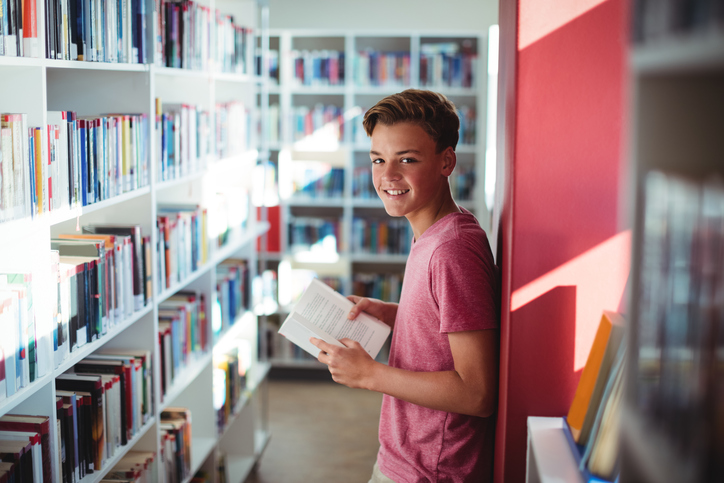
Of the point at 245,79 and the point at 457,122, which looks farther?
the point at 245,79

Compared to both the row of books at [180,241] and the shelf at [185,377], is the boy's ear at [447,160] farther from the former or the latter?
the shelf at [185,377]

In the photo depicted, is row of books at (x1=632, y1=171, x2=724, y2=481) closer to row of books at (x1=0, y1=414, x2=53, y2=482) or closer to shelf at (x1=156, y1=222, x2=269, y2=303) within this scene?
row of books at (x1=0, y1=414, x2=53, y2=482)

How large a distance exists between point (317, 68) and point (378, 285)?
165 centimetres

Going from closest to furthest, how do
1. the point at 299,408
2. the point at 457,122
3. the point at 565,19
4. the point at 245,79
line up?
the point at 565,19, the point at 457,122, the point at 245,79, the point at 299,408

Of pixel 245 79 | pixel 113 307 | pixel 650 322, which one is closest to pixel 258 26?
pixel 245 79

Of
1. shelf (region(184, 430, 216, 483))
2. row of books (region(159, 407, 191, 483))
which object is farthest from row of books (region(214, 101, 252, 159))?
shelf (region(184, 430, 216, 483))

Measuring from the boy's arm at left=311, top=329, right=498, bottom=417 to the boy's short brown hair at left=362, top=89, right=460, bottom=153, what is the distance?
1.57 feet

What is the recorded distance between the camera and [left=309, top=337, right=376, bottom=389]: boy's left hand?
141cm

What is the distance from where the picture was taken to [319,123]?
4.70 m

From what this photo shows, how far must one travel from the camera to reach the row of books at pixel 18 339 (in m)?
1.30

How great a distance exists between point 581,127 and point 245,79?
2.28m

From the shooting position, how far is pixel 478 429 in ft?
4.70

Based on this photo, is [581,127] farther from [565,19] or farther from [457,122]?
[457,122]

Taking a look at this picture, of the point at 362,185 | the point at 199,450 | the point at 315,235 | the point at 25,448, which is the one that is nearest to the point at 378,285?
the point at 315,235
